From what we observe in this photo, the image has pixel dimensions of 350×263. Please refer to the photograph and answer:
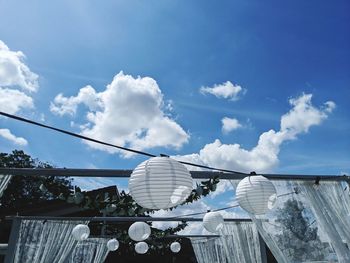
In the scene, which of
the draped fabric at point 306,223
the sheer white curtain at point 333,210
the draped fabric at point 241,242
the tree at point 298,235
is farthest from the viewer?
the draped fabric at point 241,242

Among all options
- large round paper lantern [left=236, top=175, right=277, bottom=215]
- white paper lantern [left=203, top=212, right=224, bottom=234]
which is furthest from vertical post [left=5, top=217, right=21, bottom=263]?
large round paper lantern [left=236, top=175, right=277, bottom=215]

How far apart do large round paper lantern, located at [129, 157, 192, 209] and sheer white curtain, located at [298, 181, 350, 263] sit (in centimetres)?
349

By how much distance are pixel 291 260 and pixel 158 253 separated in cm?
917

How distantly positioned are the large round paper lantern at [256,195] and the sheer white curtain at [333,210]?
2.02m

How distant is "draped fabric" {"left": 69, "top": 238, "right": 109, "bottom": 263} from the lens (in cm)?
937

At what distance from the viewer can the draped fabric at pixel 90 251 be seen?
30.7 ft

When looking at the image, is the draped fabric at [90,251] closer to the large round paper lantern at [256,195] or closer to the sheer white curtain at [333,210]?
the sheer white curtain at [333,210]

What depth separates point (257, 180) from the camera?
3.56m

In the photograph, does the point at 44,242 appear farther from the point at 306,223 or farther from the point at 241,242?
the point at 306,223

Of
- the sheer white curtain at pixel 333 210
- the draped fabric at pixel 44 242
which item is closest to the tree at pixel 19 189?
the draped fabric at pixel 44 242

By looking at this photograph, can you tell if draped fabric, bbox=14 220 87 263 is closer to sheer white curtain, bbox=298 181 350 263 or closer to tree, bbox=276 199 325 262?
tree, bbox=276 199 325 262

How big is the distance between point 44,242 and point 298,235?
6245 mm

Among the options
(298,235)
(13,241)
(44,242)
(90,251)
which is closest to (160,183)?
(298,235)

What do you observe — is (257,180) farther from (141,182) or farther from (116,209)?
(116,209)
